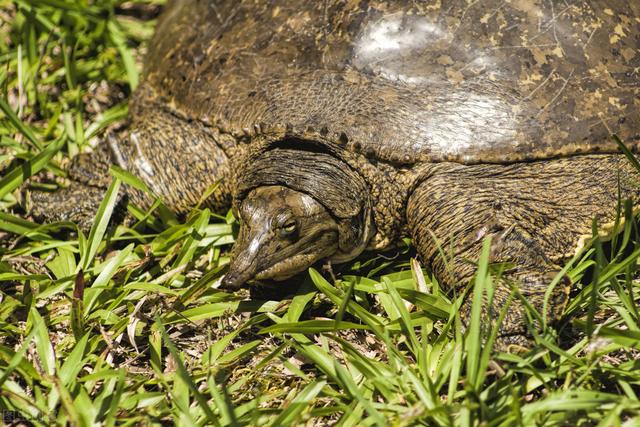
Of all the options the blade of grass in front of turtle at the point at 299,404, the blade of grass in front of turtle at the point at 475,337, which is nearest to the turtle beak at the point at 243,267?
the blade of grass in front of turtle at the point at 299,404

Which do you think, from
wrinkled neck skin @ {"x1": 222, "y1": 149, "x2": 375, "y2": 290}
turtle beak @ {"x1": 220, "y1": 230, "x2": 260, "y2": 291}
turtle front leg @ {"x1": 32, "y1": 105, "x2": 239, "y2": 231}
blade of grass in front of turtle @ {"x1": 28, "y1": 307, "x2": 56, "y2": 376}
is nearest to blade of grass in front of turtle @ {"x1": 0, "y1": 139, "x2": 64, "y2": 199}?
turtle front leg @ {"x1": 32, "y1": 105, "x2": 239, "y2": 231}

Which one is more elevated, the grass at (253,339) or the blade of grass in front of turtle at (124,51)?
the blade of grass in front of turtle at (124,51)

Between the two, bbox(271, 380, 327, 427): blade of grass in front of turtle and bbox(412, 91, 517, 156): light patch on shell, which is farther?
bbox(412, 91, 517, 156): light patch on shell

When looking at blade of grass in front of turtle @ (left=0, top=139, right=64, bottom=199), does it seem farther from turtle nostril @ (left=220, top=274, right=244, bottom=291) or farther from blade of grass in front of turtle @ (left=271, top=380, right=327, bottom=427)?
blade of grass in front of turtle @ (left=271, top=380, right=327, bottom=427)

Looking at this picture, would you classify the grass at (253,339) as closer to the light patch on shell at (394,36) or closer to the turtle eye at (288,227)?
the turtle eye at (288,227)

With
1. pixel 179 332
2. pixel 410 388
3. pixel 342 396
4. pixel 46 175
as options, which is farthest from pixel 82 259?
pixel 410 388

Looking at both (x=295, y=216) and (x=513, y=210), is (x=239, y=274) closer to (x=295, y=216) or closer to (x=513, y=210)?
(x=295, y=216)

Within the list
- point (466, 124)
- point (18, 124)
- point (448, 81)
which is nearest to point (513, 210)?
point (466, 124)

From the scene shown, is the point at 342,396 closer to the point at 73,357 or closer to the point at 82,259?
the point at 73,357
